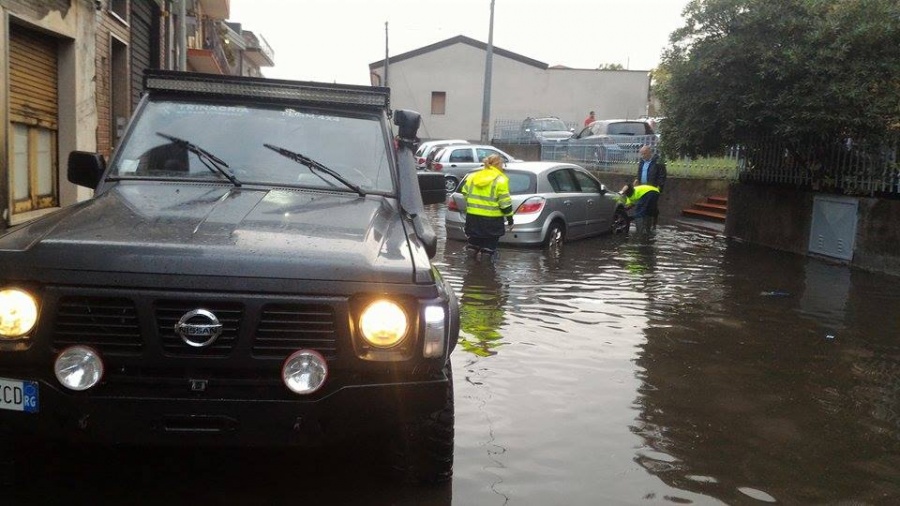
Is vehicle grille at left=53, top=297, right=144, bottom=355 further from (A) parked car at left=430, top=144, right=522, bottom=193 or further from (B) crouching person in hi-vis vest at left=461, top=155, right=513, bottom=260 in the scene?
(A) parked car at left=430, top=144, right=522, bottom=193

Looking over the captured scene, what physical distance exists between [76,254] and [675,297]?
7676 millimetres

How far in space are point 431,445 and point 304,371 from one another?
76cm

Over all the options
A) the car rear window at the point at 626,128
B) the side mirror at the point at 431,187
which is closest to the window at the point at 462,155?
the car rear window at the point at 626,128

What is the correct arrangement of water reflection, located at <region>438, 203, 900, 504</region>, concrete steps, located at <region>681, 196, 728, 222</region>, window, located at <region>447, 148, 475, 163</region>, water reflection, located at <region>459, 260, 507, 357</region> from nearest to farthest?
water reflection, located at <region>438, 203, 900, 504</region>, water reflection, located at <region>459, 260, 507, 357</region>, concrete steps, located at <region>681, 196, 728, 222</region>, window, located at <region>447, 148, 475, 163</region>

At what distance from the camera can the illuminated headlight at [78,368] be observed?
3.26 meters

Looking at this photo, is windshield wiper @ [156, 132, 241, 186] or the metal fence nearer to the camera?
windshield wiper @ [156, 132, 241, 186]

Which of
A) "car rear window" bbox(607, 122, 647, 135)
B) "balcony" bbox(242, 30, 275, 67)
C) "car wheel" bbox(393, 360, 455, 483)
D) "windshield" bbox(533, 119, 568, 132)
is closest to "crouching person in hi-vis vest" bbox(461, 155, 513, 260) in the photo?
"car wheel" bbox(393, 360, 455, 483)

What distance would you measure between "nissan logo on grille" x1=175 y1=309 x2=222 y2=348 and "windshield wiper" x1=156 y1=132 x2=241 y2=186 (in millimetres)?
1362

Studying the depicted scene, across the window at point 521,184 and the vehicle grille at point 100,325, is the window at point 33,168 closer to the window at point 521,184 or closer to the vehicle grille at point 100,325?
the window at point 521,184

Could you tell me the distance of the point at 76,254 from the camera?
3311 millimetres

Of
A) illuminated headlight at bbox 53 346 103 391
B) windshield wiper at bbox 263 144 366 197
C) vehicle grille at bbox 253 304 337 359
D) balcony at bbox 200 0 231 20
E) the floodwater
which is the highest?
balcony at bbox 200 0 231 20

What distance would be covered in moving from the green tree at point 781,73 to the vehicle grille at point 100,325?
10826 millimetres

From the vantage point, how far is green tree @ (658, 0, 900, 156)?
38.8 ft

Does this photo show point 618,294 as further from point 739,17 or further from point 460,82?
point 460,82
